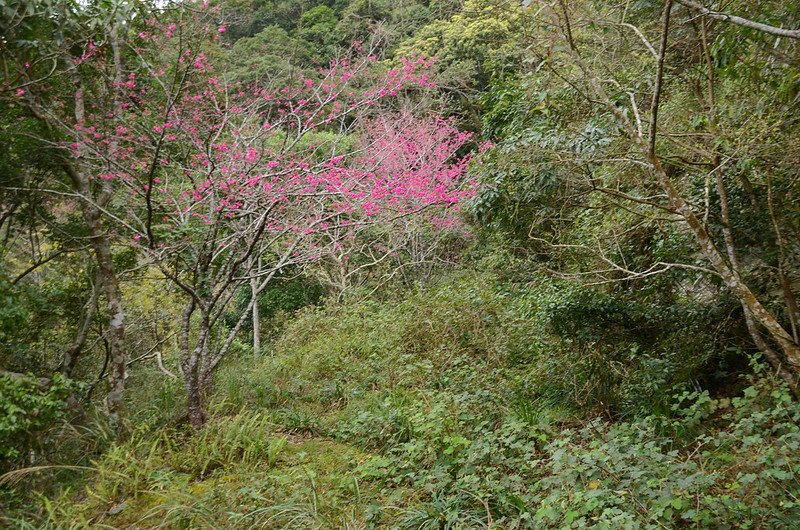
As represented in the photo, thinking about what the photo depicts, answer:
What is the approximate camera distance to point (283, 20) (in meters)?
16.2

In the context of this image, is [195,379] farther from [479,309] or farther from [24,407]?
[479,309]

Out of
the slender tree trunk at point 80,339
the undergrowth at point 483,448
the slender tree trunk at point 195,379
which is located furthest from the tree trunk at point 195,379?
the slender tree trunk at point 80,339

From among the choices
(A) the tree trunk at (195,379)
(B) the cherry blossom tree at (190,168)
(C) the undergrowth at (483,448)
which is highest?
(B) the cherry blossom tree at (190,168)

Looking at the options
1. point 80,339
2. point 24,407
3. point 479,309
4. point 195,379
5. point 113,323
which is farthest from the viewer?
point 479,309

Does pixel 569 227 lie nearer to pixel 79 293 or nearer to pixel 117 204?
pixel 117 204

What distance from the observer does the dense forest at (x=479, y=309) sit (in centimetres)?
304

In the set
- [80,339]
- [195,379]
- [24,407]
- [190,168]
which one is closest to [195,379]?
[195,379]

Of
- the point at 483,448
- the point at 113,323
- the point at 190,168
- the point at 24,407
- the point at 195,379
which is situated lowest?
the point at 483,448

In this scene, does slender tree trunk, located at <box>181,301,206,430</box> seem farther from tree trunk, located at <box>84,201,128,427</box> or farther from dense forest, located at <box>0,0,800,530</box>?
tree trunk, located at <box>84,201,128,427</box>

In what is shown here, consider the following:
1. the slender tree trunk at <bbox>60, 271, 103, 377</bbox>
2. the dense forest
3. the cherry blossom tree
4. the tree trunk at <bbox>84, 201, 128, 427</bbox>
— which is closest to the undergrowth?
the dense forest

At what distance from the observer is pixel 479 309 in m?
6.57

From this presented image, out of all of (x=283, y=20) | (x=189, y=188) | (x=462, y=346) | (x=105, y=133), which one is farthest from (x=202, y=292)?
(x=283, y=20)

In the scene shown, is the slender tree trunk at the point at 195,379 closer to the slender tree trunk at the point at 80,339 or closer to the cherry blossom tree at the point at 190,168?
the cherry blossom tree at the point at 190,168

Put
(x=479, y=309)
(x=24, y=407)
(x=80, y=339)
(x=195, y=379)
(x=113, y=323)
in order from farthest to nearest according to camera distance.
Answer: (x=479, y=309)
(x=80, y=339)
(x=113, y=323)
(x=195, y=379)
(x=24, y=407)
